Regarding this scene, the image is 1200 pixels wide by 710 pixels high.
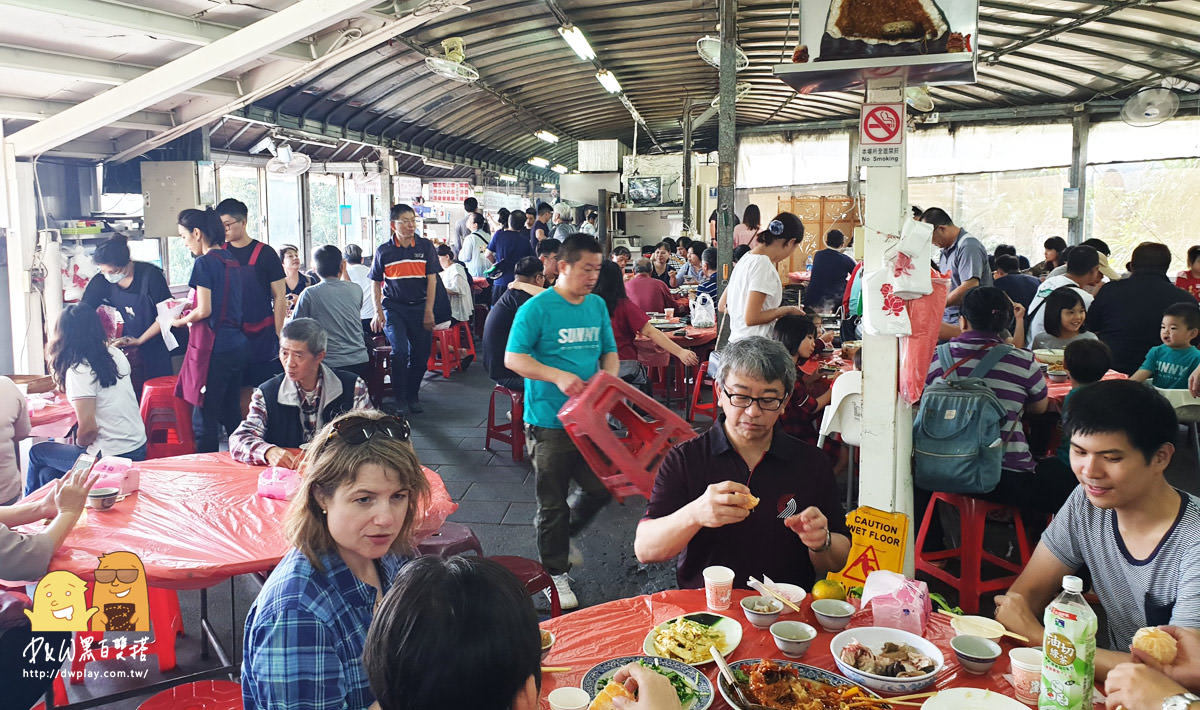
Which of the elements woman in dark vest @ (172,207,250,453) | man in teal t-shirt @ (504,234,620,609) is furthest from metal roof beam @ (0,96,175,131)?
man in teal t-shirt @ (504,234,620,609)

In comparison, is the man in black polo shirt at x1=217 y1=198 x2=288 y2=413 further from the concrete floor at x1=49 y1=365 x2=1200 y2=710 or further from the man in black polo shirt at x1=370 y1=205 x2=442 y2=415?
the man in black polo shirt at x1=370 y1=205 x2=442 y2=415

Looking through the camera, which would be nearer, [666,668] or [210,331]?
[666,668]

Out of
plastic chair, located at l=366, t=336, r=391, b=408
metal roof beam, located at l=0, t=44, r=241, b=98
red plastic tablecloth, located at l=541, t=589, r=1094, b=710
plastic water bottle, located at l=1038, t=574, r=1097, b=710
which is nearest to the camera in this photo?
plastic water bottle, located at l=1038, t=574, r=1097, b=710

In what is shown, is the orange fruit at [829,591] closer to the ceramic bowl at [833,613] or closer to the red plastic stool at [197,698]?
the ceramic bowl at [833,613]

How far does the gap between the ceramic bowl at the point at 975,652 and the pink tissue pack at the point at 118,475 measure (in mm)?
3238

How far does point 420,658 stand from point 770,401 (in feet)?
5.50

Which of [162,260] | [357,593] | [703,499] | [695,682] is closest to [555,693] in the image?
[695,682]

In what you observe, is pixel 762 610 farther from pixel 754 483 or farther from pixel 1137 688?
pixel 1137 688

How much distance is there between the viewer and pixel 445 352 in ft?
34.6

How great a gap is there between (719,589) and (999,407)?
8.44 feet

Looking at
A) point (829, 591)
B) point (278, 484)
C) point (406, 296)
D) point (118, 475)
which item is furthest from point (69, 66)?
point (829, 591)

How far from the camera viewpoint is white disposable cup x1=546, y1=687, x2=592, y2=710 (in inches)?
71.2

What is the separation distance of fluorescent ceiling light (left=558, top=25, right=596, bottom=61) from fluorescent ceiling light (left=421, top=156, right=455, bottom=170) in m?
5.83

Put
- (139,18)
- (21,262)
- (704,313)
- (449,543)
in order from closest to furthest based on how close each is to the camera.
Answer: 1. (449,543)
2. (139,18)
3. (21,262)
4. (704,313)
